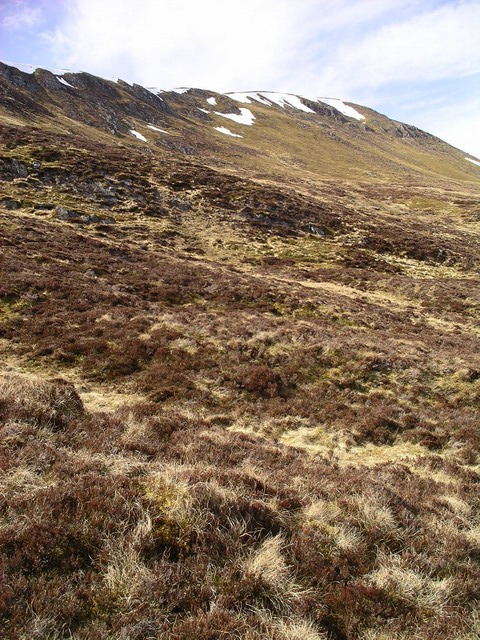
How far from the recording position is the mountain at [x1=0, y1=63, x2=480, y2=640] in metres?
4.31

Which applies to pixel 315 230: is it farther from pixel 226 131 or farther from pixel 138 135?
pixel 226 131

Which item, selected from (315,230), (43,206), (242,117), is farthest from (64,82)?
(315,230)

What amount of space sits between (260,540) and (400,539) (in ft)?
8.17

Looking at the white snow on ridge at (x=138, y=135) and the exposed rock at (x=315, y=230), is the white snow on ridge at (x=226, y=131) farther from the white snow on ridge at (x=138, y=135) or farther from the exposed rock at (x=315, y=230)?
the exposed rock at (x=315, y=230)

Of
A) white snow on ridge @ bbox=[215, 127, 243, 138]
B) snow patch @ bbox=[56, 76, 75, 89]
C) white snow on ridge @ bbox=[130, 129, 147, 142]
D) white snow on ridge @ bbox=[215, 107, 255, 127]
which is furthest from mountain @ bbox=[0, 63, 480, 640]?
white snow on ridge @ bbox=[215, 107, 255, 127]

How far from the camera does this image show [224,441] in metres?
9.61

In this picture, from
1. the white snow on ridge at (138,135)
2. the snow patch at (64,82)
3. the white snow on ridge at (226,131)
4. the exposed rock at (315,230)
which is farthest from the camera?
the white snow on ridge at (226,131)

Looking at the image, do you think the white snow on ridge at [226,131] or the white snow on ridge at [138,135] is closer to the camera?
the white snow on ridge at [138,135]

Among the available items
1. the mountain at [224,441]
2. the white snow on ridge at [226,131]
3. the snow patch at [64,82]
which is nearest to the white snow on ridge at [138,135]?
the snow patch at [64,82]

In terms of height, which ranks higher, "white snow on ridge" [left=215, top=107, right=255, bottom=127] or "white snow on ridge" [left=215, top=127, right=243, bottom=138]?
"white snow on ridge" [left=215, top=107, right=255, bottom=127]

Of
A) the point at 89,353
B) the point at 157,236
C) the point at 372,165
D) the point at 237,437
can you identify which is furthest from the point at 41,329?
the point at 372,165

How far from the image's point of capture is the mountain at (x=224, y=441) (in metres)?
4.31

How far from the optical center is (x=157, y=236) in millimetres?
42844

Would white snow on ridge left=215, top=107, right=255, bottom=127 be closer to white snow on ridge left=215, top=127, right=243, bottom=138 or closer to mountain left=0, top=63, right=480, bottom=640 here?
white snow on ridge left=215, top=127, right=243, bottom=138
